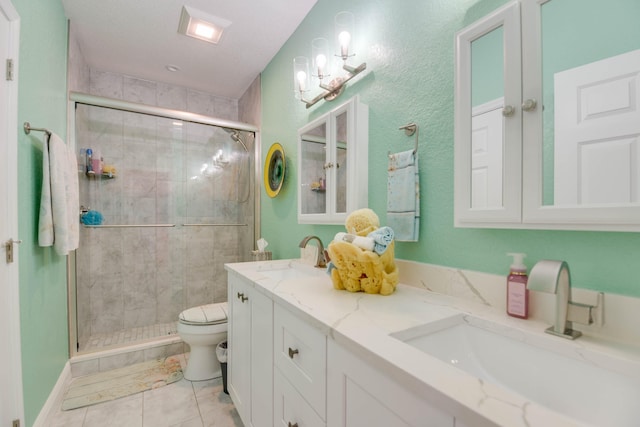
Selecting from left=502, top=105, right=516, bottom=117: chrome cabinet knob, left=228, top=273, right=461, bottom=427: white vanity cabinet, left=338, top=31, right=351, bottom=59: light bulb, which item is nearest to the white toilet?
left=228, top=273, right=461, bottom=427: white vanity cabinet

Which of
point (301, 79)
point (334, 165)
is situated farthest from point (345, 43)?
point (334, 165)

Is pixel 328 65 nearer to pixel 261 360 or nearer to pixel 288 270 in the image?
pixel 288 270

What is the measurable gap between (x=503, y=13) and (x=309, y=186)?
119 cm

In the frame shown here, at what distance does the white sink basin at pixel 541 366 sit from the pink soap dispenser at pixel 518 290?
0.09 metres

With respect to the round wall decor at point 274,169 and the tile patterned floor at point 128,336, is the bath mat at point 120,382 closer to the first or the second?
the tile patterned floor at point 128,336

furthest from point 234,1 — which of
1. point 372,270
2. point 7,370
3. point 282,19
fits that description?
point 7,370

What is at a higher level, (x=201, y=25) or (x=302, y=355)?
(x=201, y=25)

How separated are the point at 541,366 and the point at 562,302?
0.50 ft

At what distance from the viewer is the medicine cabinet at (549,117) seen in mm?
616

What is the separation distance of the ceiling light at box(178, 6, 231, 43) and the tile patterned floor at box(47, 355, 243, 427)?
2479 millimetres

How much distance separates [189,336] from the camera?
1.88m

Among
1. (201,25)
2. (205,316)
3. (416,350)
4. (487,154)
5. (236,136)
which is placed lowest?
(205,316)

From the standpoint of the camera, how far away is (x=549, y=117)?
72 cm

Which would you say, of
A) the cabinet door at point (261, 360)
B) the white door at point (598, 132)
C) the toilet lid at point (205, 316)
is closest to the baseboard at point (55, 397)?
the toilet lid at point (205, 316)
